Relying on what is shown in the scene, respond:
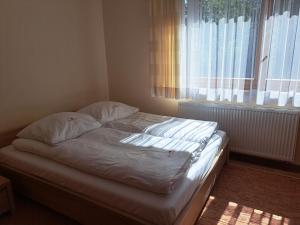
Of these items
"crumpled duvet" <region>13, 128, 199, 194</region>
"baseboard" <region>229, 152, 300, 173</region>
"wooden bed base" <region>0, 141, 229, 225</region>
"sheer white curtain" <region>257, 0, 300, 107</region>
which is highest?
"sheer white curtain" <region>257, 0, 300, 107</region>

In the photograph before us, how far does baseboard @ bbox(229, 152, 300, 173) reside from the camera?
2.79 m

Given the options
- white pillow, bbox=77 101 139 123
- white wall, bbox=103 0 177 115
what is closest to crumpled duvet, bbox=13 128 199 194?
white pillow, bbox=77 101 139 123

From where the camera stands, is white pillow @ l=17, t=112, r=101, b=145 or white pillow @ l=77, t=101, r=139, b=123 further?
white pillow @ l=77, t=101, r=139, b=123

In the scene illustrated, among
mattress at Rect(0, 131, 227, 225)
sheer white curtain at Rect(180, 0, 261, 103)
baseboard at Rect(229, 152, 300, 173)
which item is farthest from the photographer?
baseboard at Rect(229, 152, 300, 173)

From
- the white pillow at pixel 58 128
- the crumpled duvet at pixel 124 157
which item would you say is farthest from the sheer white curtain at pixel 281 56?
the white pillow at pixel 58 128

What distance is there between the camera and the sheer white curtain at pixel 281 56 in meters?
2.32

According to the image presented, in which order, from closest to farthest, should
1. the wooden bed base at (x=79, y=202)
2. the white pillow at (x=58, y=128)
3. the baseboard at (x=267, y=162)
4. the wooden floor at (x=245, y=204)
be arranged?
the wooden bed base at (x=79, y=202) < the wooden floor at (x=245, y=204) < the white pillow at (x=58, y=128) < the baseboard at (x=267, y=162)

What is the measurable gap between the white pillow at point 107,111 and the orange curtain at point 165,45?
21.1 inches

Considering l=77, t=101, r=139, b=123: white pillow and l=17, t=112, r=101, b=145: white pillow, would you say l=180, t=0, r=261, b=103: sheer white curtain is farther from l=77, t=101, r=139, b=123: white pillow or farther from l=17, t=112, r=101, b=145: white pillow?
l=17, t=112, r=101, b=145: white pillow

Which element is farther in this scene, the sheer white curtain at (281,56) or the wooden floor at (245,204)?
the sheer white curtain at (281,56)

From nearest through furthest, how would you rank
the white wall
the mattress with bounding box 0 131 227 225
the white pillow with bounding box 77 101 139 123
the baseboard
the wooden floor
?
the mattress with bounding box 0 131 227 225 → the wooden floor → the baseboard → the white pillow with bounding box 77 101 139 123 → the white wall

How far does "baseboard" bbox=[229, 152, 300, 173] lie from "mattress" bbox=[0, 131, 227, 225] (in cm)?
90

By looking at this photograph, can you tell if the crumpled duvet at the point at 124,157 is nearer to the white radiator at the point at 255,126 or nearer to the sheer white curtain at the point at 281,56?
the white radiator at the point at 255,126

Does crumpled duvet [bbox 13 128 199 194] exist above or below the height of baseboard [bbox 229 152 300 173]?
above
